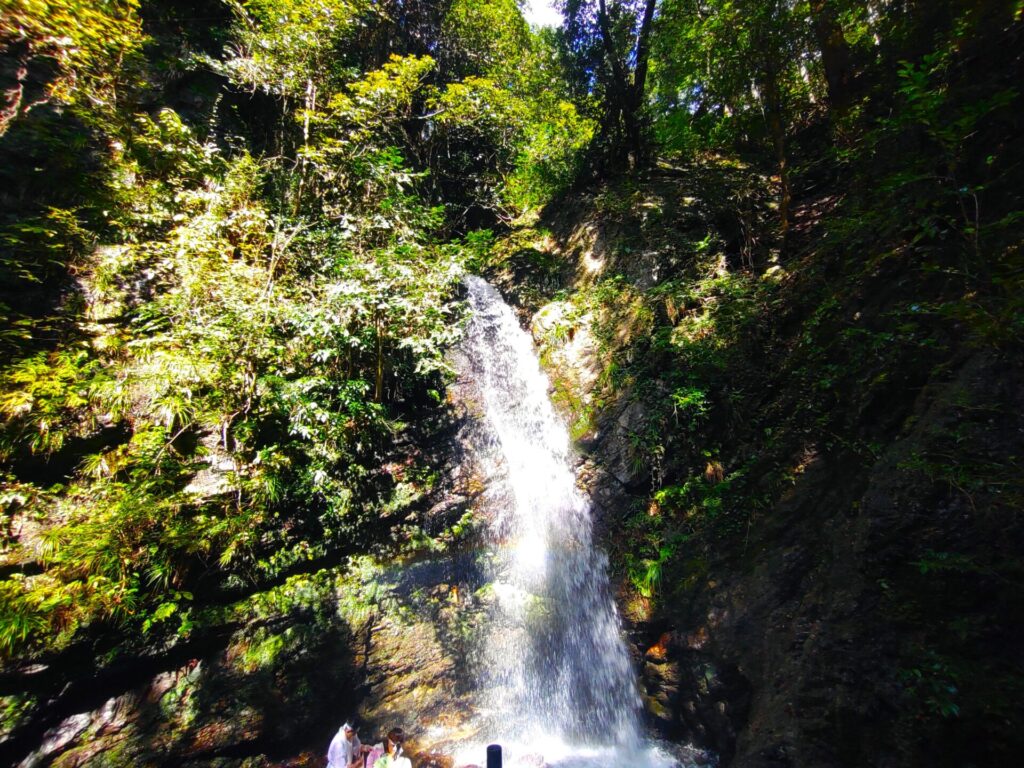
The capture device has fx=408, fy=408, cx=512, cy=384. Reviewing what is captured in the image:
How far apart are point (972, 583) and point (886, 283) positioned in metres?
3.01

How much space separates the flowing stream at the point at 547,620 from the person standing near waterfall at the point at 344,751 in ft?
5.39

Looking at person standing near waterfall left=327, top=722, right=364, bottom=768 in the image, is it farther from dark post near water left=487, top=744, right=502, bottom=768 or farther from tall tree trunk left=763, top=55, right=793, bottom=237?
tall tree trunk left=763, top=55, right=793, bottom=237

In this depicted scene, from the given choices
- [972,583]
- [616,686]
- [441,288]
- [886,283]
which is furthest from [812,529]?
[441,288]

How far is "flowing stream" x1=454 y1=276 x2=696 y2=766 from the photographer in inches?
208

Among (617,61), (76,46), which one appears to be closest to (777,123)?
(617,61)

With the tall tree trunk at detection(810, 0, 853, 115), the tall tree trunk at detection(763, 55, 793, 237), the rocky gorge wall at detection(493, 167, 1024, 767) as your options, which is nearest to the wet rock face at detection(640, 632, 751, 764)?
the rocky gorge wall at detection(493, 167, 1024, 767)

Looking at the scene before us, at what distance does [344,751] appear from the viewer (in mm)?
4793

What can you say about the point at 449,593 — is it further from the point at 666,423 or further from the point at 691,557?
the point at 666,423

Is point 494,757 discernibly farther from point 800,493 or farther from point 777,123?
point 777,123

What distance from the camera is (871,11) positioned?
7.50 metres

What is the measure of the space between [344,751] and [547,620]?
2886 millimetres

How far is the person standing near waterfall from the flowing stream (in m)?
1.64

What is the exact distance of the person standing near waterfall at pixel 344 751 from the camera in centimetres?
477

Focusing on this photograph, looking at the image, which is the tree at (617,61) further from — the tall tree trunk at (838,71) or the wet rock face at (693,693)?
the wet rock face at (693,693)
